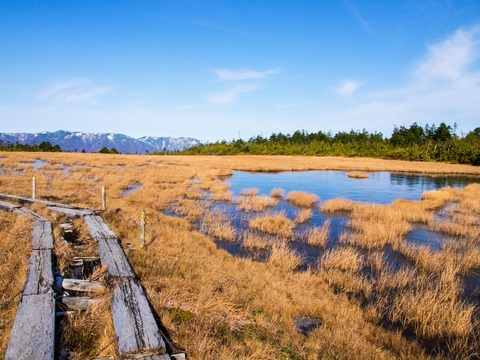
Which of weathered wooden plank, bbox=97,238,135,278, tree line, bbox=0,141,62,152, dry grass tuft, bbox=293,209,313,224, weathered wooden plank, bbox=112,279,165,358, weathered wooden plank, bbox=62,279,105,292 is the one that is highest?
tree line, bbox=0,141,62,152

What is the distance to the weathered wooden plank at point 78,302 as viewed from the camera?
221 inches

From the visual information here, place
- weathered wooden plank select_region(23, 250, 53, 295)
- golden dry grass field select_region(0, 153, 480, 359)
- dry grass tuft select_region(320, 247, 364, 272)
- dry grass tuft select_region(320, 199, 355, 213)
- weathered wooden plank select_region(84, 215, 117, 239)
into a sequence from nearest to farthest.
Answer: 1. golden dry grass field select_region(0, 153, 480, 359)
2. weathered wooden plank select_region(23, 250, 53, 295)
3. weathered wooden plank select_region(84, 215, 117, 239)
4. dry grass tuft select_region(320, 247, 364, 272)
5. dry grass tuft select_region(320, 199, 355, 213)

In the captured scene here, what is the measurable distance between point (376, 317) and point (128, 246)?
7378 mm

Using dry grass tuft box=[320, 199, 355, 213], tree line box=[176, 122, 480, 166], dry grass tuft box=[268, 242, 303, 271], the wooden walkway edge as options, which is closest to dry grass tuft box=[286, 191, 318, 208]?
dry grass tuft box=[320, 199, 355, 213]

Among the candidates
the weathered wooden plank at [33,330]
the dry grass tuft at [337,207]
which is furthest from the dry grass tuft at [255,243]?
the dry grass tuft at [337,207]

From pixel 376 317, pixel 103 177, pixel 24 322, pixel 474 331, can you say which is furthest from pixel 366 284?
pixel 103 177

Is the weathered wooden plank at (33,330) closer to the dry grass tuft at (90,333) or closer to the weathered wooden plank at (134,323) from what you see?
the dry grass tuft at (90,333)

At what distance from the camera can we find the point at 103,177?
33062 millimetres

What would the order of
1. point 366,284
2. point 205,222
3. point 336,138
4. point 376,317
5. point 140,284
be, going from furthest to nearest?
point 336,138, point 205,222, point 366,284, point 376,317, point 140,284

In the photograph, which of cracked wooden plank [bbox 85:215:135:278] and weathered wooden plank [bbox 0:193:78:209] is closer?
cracked wooden plank [bbox 85:215:135:278]

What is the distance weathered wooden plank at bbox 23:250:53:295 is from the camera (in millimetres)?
5730

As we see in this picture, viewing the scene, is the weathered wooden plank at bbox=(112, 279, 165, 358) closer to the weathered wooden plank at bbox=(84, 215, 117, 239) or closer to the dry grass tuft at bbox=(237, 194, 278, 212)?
the weathered wooden plank at bbox=(84, 215, 117, 239)

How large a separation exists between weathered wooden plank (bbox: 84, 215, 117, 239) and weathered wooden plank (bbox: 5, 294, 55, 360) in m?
4.41

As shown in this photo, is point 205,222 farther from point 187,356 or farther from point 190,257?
point 187,356
